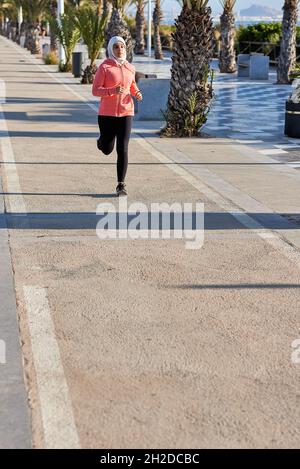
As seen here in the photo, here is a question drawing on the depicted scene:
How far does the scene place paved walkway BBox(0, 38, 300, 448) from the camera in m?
4.38

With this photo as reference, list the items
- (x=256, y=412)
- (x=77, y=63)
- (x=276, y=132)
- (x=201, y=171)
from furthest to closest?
(x=77, y=63)
(x=276, y=132)
(x=201, y=171)
(x=256, y=412)

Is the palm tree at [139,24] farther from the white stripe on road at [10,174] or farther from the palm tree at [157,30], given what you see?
the white stripe on road at [10,174]

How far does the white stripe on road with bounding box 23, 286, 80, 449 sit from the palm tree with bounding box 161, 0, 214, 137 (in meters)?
9.49

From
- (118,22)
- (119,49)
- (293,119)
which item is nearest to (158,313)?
(119,49)

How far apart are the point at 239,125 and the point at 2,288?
12334 millimetres

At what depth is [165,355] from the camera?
5250mm

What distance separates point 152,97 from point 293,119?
3.35m

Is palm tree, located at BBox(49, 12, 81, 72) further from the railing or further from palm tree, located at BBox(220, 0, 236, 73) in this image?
the railing

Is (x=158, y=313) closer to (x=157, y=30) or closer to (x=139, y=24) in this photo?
(x=157, y=30)

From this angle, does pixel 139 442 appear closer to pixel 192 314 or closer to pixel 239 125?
pixel 192 314

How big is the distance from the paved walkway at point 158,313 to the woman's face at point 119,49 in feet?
4.94

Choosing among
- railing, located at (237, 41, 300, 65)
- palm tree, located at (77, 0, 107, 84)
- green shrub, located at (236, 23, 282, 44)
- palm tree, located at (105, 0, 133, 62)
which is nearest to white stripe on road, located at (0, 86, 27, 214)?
palm tree, located at (77, 0, 107, 84)

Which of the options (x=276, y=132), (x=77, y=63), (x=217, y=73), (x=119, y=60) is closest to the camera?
(x=119, y=60)

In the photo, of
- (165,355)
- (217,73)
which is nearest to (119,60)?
(165,355)
